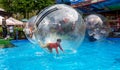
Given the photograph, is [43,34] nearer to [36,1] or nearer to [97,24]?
[97,24]

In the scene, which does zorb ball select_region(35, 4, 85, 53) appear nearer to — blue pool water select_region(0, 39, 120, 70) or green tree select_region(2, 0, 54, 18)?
blue pool water select_region(0, 39, 120, 70)

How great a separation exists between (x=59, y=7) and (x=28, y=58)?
234 centimetres

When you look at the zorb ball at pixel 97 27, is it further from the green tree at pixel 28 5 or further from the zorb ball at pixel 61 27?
the green tree at pixel 28 5

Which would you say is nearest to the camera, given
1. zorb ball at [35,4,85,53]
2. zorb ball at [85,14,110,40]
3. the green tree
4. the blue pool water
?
the blue pool water

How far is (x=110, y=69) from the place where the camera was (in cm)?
849

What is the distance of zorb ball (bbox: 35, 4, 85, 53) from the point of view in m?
9.66

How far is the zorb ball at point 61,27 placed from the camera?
9.66m

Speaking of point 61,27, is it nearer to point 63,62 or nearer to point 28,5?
point 63,62

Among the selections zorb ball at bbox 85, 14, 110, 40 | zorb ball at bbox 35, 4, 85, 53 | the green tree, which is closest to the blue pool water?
zorb ball at bbox 35, 4, 85, 53

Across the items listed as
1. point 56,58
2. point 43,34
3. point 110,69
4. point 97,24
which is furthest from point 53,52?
point 97,24

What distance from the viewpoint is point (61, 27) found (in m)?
9.66

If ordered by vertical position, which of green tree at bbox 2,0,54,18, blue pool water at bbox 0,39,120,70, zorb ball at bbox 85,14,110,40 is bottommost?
blue pool water at bbox 0,39,120,70

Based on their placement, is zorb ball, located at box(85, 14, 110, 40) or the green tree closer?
zorb ball, located at box(85, 14, 110, 40)

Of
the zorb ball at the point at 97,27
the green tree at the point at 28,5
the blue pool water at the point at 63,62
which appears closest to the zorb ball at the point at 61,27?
the blue pool water at the point at 63,62
